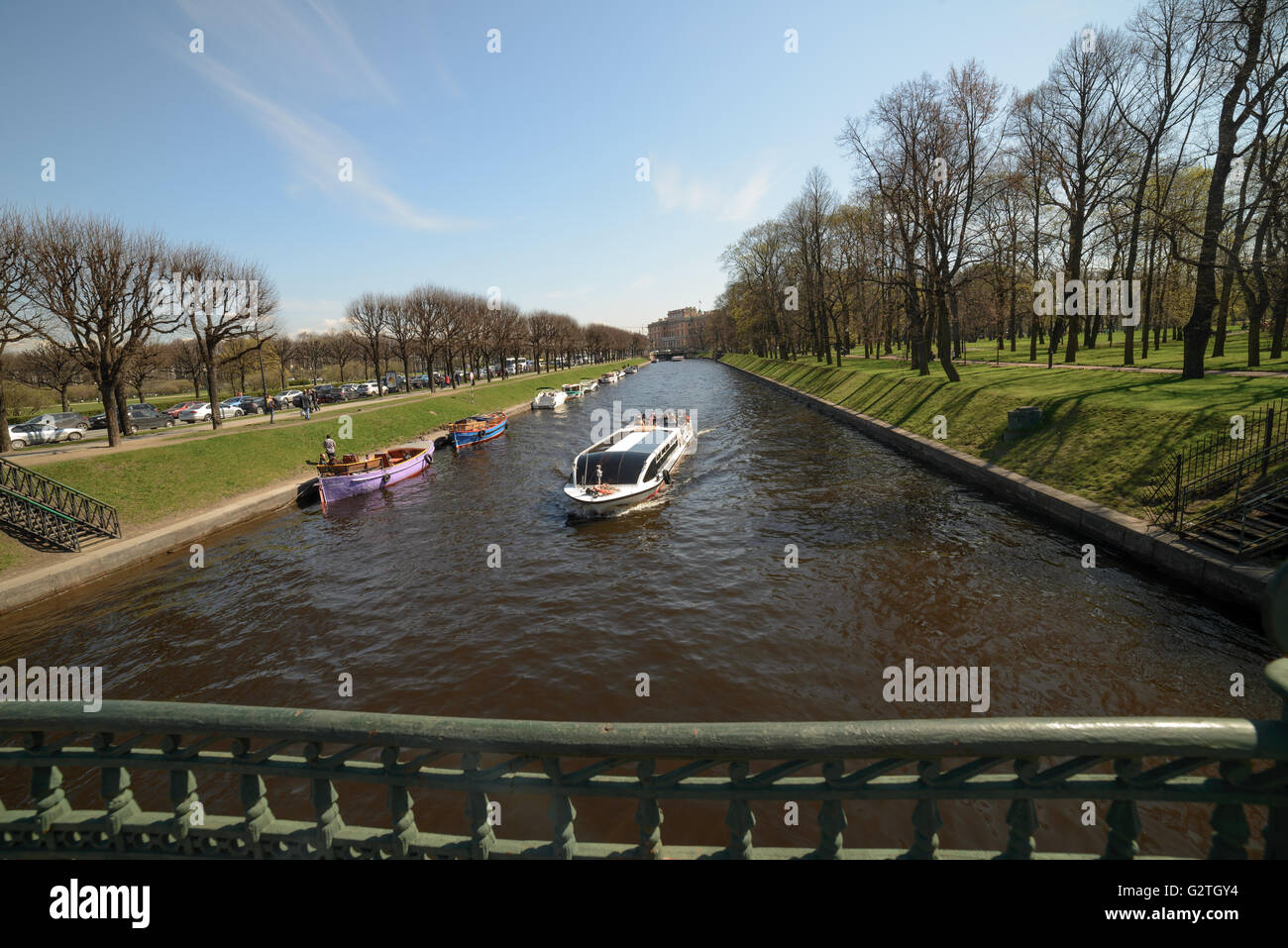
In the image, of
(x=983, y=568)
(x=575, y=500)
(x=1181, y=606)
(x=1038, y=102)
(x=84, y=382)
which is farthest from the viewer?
(x=84, y=382)

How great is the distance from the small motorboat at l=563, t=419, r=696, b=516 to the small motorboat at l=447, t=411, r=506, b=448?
16.3 metres

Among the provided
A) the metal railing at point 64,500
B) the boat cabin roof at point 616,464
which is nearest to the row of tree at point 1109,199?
the boat cabin roof at point 616,464

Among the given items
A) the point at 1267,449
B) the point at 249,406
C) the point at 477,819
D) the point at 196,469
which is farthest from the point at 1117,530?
the point at 249,406

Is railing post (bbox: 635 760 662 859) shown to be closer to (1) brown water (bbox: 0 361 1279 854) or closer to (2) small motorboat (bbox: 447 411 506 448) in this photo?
(1) brown water (bbox: 0 361 1279 854)

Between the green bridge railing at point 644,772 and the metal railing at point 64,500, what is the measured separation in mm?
20142

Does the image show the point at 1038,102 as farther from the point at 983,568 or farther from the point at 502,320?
the point at 502,320

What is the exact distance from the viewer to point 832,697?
9.81m

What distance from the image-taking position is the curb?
11344 mm

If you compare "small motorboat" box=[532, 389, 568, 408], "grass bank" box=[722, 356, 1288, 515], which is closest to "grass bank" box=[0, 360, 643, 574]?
"small motorboat" box=[532, 389, 568, 408]

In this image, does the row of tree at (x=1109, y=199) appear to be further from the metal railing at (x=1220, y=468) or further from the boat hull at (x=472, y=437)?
the boat hull at (x=472, y=437)

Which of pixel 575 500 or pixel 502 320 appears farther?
pixel 502 320

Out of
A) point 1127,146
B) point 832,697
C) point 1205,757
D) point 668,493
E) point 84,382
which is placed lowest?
point 832,697

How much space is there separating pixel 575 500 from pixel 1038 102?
4293 cm
